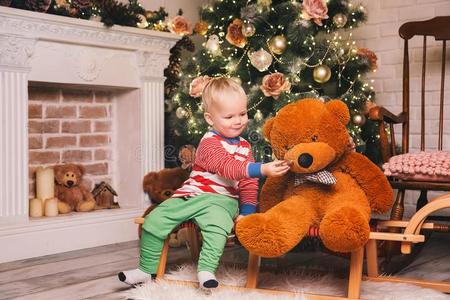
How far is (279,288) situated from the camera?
2016 mm

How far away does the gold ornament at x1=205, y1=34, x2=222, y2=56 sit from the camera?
3.18 meters

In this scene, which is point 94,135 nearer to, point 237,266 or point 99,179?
point 99,179

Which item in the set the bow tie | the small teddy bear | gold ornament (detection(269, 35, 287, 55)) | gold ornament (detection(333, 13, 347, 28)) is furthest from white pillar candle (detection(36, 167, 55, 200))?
gold ornament (detection(333, 13, 347, 28))

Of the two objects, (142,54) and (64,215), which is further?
(142,54)

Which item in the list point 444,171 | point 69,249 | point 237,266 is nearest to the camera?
point 444,171

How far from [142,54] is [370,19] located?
1.37 metres

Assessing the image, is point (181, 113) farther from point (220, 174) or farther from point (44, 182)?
point (220, 174)

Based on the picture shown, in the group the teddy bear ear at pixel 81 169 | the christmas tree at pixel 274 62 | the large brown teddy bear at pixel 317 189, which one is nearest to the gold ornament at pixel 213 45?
the christmas tree at pixel 274 62

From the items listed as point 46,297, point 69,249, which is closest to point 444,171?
point 46,297

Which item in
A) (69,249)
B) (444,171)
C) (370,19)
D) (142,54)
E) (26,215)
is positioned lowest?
(69,249)

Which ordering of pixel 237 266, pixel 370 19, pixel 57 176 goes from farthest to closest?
1. pixel 370 19
2. pixel 57 176
3. pixel 237 266

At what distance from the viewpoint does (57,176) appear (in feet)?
9.94

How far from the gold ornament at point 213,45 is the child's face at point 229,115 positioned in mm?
1160

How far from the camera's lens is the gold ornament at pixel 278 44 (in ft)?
9.81
